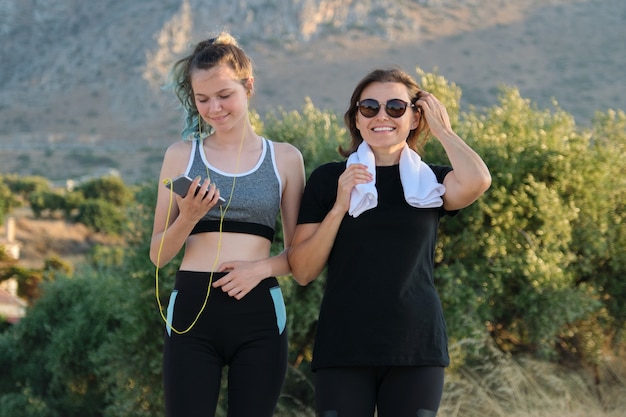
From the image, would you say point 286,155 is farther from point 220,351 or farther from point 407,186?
point 220,351

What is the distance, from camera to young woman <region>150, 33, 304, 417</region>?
9.93ft

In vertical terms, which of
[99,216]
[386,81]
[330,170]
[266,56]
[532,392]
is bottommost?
[532,392]

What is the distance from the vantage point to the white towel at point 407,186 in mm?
2984

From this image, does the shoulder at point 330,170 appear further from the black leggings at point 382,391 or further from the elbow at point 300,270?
the black leggings at point 382,391

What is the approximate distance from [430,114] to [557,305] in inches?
193

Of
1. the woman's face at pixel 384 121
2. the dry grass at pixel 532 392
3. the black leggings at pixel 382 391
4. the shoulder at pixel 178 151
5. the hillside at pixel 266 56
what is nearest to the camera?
the black leggings at pixel 382 391

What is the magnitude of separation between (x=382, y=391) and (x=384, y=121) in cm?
96

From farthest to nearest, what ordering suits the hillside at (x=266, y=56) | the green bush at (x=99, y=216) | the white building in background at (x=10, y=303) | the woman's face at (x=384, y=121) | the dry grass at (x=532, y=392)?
1. the hillside at (x=266, y=56)
2. the green bush at (x=99, y=216)
3. the white building in background at (x=10, y=303)
4. the dry grass at (x=532, y=392)
5. the woman's face at (x=384, y=121)

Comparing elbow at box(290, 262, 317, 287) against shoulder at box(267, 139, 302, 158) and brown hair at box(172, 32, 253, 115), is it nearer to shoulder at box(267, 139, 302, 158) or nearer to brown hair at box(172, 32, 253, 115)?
shoulder at box(267, 139, 302, 158)

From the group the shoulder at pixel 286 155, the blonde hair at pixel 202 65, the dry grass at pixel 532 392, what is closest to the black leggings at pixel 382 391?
the shoulder at pixel 286 155

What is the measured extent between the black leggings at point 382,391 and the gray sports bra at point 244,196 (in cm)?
62

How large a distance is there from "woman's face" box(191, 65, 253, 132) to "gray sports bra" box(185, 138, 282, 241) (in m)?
0.16

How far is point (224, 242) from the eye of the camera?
3.18 m

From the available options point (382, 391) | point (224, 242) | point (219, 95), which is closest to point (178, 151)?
point (219, 95)
